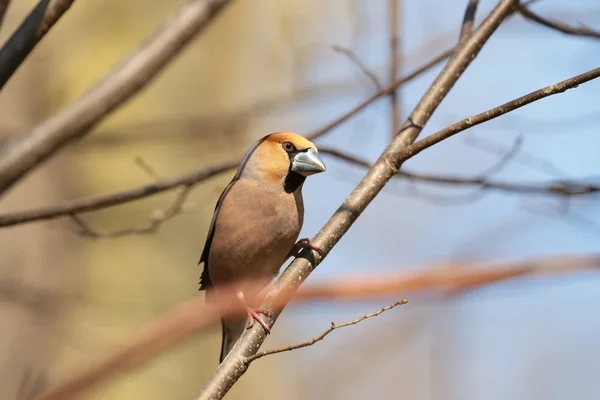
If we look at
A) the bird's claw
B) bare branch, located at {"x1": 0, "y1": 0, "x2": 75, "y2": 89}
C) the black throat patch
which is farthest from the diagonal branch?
bare branch, located at {"x1": 0, "y1": 0, "x2": 75, "y2": 89}

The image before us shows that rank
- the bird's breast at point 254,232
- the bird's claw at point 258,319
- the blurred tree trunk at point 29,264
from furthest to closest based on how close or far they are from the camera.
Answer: the blurred tree trunk at point 29,264 → the bird's breast at point 254,232 → the bird's claw at point 258,319

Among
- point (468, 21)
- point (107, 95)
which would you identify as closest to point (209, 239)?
point (107, 95)

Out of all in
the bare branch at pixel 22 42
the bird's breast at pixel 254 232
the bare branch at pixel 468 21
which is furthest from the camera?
the bird's breast at pixel 254 232

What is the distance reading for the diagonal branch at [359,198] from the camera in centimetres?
266

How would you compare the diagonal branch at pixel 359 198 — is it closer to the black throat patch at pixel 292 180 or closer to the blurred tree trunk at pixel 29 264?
the black throat patch at pixel 292 180

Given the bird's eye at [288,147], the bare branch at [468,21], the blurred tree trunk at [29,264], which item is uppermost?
the bare branch at [468,21]

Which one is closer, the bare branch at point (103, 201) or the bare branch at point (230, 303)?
the bare branch at point (230, 303)

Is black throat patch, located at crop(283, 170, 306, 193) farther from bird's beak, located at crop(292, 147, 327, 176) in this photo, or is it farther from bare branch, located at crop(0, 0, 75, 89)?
bare branch, located at crop(0, 0, 75, 89)

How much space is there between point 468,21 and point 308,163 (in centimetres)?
108

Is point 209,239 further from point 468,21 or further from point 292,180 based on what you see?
point 468,21

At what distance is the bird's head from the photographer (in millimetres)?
4168

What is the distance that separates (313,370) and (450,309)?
4084mm

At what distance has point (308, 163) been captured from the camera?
415 centimetres

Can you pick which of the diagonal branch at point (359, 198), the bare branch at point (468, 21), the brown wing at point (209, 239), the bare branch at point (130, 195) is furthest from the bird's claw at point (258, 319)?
the bare branch at point (468, 21)
